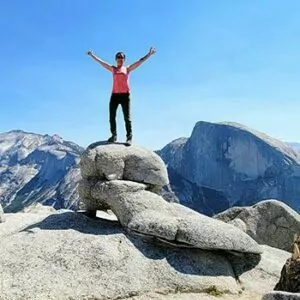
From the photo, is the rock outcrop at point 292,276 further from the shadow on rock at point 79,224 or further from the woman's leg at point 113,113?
the woman's leg at point 113,113

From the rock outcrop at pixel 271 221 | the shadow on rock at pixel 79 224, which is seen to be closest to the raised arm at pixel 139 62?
the shadow on rock at pixel 79 224

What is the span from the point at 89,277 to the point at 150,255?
8.82 feet

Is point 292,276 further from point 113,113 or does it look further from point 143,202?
point 113,113

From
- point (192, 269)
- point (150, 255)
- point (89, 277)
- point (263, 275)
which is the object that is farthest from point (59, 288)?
point (263, 275)

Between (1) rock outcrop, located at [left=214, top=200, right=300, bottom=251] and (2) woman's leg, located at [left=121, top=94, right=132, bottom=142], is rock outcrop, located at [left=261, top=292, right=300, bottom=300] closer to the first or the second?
(2) woman's leg, located at [left=121, top=94, right=132, bottom=142]

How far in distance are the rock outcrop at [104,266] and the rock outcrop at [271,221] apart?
786cm

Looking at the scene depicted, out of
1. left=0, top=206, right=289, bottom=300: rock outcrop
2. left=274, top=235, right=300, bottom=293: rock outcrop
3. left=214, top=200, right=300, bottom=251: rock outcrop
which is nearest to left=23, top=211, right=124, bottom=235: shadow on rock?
left=0, top=206, right=289, bottom=300: rock outcrop

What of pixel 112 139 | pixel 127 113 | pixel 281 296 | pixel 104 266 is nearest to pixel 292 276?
pixel 281 296

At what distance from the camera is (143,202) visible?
72.2 feet

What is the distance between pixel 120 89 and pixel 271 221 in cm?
1284

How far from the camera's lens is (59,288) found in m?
18.1

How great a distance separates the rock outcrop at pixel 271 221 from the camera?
100 ft

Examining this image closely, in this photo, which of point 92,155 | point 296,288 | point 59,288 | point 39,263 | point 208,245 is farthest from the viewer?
point 92,155

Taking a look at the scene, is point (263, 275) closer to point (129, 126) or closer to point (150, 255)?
point (150, 255)
